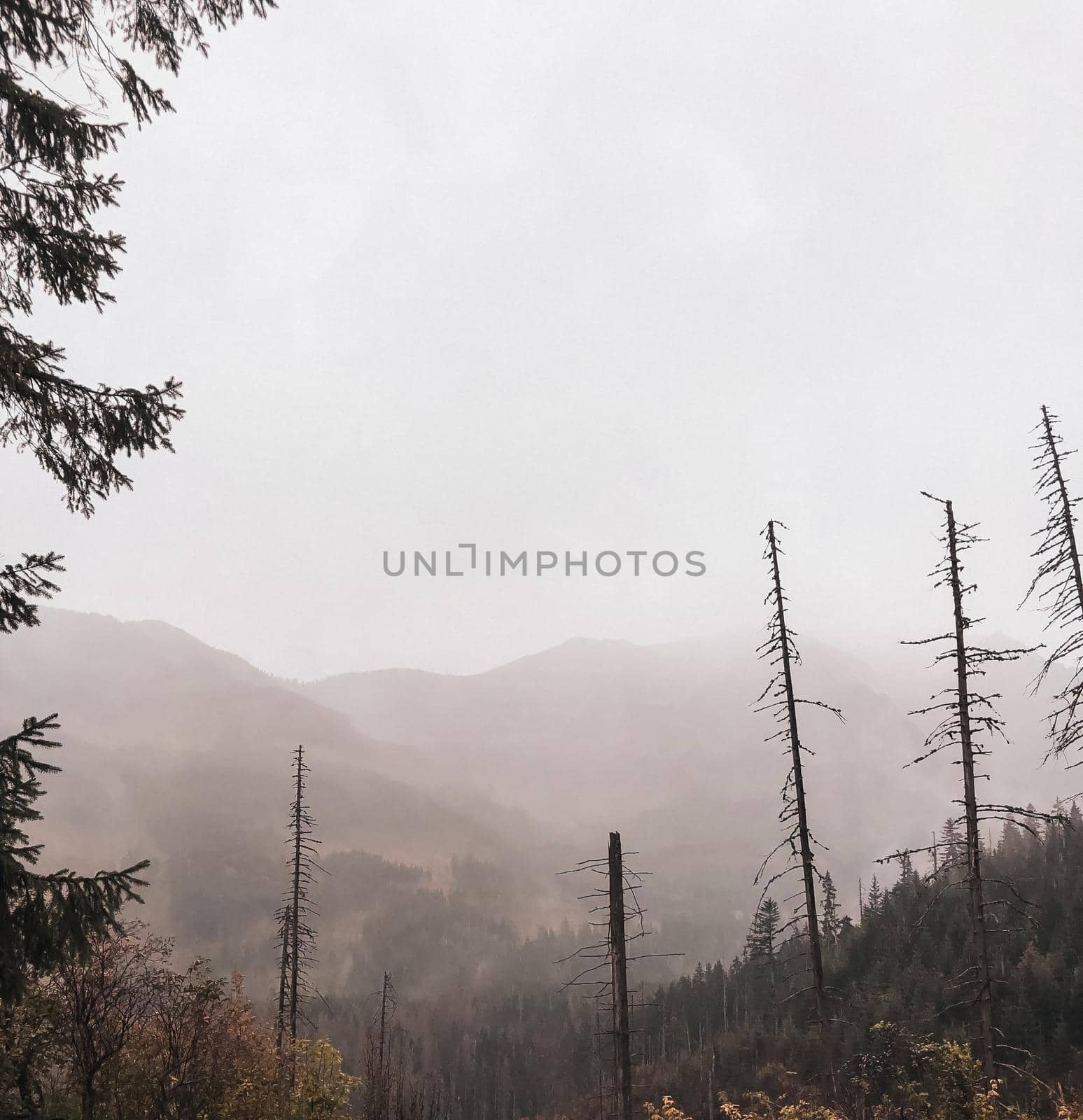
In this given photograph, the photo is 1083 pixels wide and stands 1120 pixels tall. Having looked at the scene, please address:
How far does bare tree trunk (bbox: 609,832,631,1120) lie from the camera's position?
16.2 meters

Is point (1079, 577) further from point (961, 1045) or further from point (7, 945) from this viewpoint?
point (7, 945)

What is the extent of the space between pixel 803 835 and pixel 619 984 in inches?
234

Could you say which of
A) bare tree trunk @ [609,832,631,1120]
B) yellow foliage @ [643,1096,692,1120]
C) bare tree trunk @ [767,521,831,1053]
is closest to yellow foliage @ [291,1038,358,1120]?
bare tree trunk @ [609,832,631,1120]

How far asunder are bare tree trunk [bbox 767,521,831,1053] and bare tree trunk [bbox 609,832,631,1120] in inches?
172

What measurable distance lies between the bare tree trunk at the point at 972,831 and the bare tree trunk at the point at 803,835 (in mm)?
3185

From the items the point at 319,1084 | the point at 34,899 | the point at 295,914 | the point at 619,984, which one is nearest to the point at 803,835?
the point at 619,984

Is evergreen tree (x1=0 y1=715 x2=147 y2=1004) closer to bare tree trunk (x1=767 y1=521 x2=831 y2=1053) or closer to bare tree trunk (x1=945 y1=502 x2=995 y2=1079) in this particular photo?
bare tree trunk (x1=767 y1=521 x2=831 y2=1053)

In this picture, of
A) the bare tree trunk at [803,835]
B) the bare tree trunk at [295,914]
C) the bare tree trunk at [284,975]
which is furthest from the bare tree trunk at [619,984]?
the bare tree trunk at [284,975]

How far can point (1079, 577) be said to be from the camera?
16.8m

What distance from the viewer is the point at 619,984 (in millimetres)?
16609

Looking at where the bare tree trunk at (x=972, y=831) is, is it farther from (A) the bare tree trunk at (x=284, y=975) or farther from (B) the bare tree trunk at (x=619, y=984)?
(A) the bare tree trunk at (x=284, y=975)

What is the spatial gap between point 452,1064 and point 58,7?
9171 inches

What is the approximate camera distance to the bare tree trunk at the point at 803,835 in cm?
1645

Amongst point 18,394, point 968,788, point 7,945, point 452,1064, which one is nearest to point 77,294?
point 18,394
